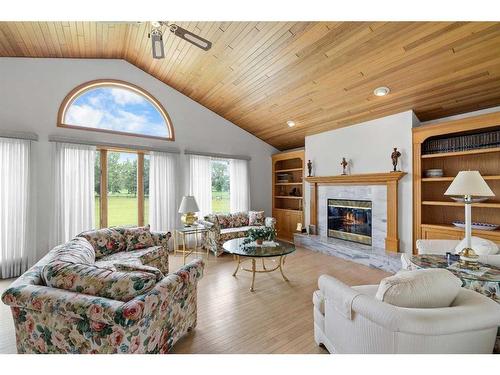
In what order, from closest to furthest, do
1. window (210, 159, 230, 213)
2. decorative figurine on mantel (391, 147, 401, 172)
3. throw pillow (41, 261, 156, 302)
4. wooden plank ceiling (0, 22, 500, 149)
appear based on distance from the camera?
throw pillow (41, 261, 156, 302) → wooden plank ceiling (0, 22, 500, 149) → decorative figurine on mantel (391, 147, 401, 172) → window (210, 159, 230, 213)

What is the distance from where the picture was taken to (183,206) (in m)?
4.41

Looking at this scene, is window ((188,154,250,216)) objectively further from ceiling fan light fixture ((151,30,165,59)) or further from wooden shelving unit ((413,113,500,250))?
wooden shelving unit ((413,113,500,250))

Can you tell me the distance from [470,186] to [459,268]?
698 mm

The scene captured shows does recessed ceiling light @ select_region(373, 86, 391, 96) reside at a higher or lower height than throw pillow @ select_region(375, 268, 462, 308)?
higher

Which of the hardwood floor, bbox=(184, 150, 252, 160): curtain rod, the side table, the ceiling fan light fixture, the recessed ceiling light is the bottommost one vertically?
the hardwood floor

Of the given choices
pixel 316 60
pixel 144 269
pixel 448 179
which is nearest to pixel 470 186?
pixel 448 179

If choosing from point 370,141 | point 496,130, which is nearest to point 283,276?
point 370,141

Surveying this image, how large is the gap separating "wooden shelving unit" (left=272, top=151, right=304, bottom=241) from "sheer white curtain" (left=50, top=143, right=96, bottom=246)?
4.21 metres

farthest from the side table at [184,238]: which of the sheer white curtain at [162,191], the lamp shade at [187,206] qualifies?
the lamp shade at [187,206]

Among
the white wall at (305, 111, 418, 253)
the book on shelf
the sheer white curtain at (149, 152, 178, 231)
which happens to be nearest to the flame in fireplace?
the white wall at (305, 111, 418, 253)

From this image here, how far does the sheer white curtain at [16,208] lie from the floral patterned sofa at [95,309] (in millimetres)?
2520

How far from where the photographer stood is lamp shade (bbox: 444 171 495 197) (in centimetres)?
196

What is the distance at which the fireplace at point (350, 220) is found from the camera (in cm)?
457

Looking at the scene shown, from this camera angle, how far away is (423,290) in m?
1.38
